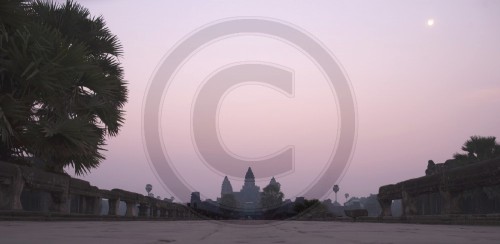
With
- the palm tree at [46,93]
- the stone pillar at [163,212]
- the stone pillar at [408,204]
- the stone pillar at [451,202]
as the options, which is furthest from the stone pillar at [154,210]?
the stone pillar at [451,202]

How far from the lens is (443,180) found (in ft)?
23.8

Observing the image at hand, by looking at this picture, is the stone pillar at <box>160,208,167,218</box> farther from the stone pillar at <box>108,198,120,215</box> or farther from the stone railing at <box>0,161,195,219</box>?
the stone pillar at <box>108,198,120,215</box>

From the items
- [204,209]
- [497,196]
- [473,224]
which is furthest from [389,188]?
[204,209]

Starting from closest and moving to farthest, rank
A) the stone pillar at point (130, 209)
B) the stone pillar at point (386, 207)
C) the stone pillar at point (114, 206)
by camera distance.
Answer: the stone pillar at point (386, 207), the stone pillar at point (114, 206), the stone pillar at point (130, 209)

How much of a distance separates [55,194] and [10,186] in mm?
1413

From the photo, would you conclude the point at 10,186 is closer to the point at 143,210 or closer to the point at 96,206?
the point at 96,206

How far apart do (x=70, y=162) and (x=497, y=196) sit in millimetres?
22989

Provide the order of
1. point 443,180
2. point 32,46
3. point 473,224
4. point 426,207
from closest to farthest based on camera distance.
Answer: point 473,224
point 443,180
point 32,46
point 426,207

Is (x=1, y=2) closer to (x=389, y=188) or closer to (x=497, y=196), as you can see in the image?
(x=389, y=188)

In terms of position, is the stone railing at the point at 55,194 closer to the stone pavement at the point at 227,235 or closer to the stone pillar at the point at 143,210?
the stone pillar at the point at 143,210

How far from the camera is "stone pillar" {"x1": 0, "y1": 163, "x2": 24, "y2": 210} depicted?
6.81 m

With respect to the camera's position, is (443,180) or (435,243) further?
(443,180)

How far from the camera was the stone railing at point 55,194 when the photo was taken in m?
6.88

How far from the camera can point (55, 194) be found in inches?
326
